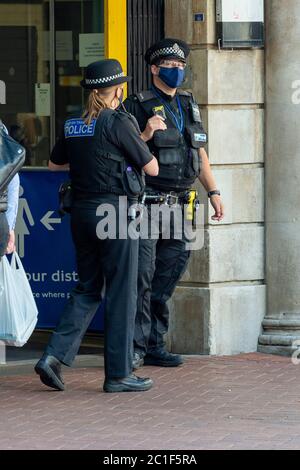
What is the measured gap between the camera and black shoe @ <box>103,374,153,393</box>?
27.0 feet

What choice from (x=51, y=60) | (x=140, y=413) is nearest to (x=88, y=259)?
(x=140, y=413)

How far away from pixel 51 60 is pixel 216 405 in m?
3.51

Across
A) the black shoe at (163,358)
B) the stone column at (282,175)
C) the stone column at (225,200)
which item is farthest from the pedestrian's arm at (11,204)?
the stone column at (282,175)

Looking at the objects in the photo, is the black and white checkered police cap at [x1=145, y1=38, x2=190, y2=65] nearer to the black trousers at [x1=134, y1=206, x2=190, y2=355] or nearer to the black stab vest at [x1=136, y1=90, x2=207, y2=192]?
the black stab vest at [x1=136, y1=90, x2=207, y2=192]

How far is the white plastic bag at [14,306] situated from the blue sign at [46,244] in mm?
1825

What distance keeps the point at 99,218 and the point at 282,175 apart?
7.07 feet

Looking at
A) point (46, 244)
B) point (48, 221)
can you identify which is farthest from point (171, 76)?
point (46, 244)

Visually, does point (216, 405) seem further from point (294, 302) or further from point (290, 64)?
point (290, 64)

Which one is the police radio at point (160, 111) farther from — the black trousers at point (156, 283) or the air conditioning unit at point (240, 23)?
the air conditioning unit at point (240, 23)

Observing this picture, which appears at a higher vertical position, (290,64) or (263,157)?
(290,64)

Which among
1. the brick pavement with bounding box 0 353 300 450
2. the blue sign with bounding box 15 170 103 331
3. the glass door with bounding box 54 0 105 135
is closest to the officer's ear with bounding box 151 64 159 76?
the glass door with bounding box 54 0 105 135

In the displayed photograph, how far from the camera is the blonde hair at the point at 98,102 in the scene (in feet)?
26.4

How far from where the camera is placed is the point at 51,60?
10281mm
